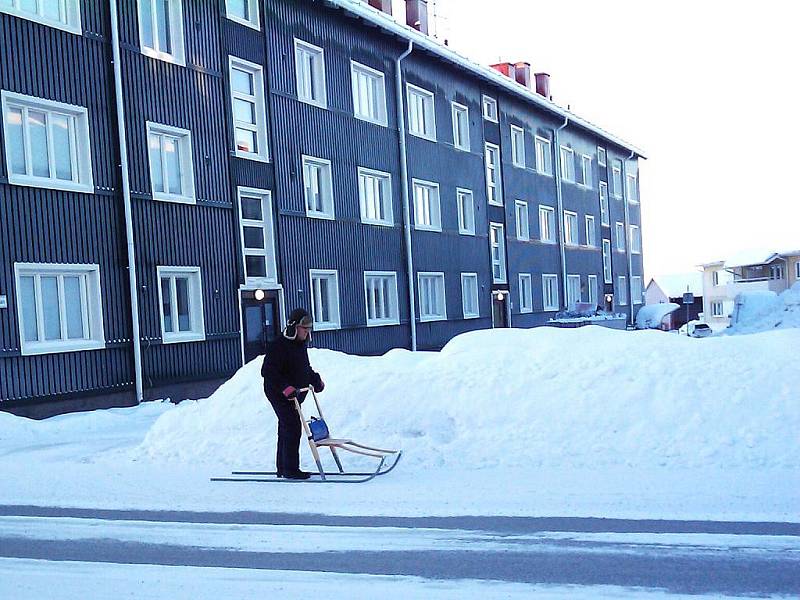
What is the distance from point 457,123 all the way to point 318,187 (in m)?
9.68

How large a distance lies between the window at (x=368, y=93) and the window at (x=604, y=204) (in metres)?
22.3

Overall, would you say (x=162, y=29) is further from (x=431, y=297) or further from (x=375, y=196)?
(x=431, y=297)

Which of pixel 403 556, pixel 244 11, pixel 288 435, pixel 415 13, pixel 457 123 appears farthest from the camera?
pixel 415 13

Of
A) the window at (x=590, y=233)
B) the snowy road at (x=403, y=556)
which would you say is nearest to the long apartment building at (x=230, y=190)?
the snowy road at (x=403, y=556)

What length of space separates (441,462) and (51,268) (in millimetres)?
9478

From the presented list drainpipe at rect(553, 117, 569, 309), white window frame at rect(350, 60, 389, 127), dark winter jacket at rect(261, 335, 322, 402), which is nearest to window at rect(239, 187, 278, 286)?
white window frame at rect(350, 60, 389, 127)

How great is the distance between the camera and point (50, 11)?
1641 cm

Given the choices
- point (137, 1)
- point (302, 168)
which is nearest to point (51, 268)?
point (137, 1)

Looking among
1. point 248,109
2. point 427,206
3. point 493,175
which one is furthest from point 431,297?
point 248,109

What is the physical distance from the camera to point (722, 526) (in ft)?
21.7

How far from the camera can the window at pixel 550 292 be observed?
38.2m

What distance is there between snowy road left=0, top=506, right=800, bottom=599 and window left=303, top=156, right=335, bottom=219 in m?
16.3

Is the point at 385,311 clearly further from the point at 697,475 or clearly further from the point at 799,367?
the point at 697,475

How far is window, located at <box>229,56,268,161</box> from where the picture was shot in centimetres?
2089
